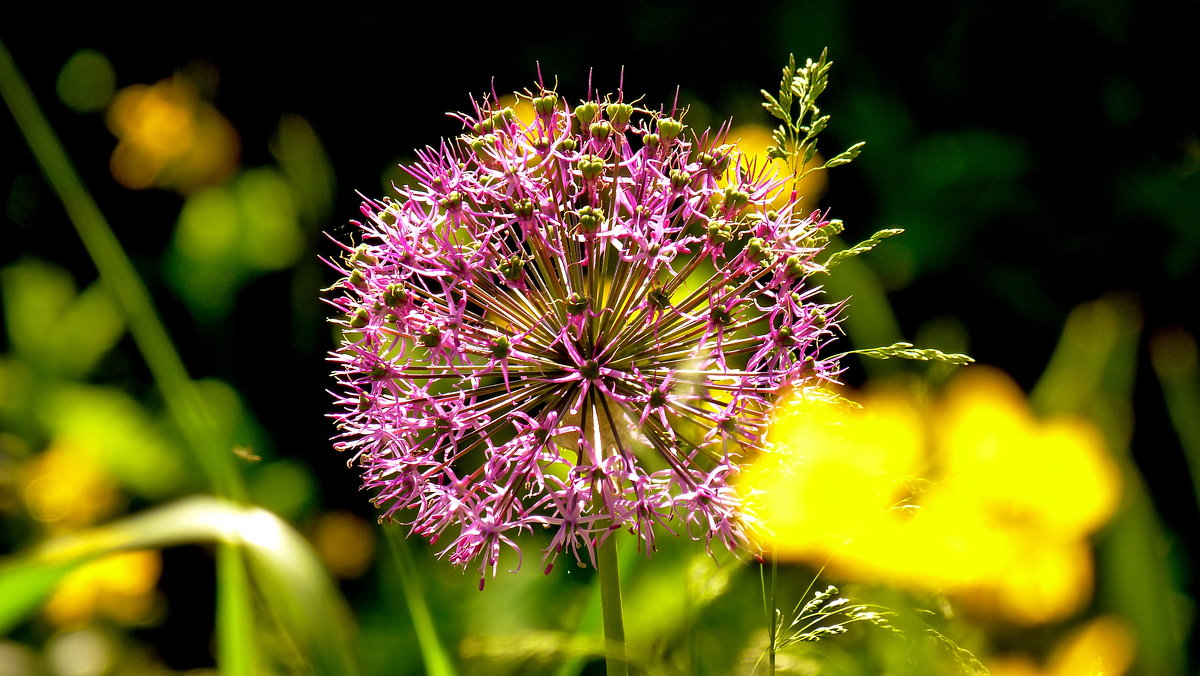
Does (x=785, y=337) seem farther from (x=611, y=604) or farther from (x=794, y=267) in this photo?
(x=611, y=604)

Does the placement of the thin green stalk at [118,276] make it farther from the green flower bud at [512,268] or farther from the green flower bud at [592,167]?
the green flower bud at [592,167]

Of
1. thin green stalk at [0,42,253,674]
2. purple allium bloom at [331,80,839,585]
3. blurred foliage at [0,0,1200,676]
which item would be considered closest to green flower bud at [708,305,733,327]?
purple allium bloom at [331,80,839,585]

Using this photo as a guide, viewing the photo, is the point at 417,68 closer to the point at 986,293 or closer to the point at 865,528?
the point at 986,293

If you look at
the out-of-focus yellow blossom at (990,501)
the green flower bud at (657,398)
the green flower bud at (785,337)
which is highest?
the green flower bud at (785,337)

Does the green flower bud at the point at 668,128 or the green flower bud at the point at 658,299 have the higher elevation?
the green flower bud at the point at 668,128

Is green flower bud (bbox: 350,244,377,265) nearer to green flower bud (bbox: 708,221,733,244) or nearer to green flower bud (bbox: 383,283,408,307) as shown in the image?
green flower bud (bbox: 383,283,408,307)

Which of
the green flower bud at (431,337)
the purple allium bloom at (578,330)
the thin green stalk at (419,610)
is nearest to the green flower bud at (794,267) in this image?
the purple allium bloom at (578,330)
